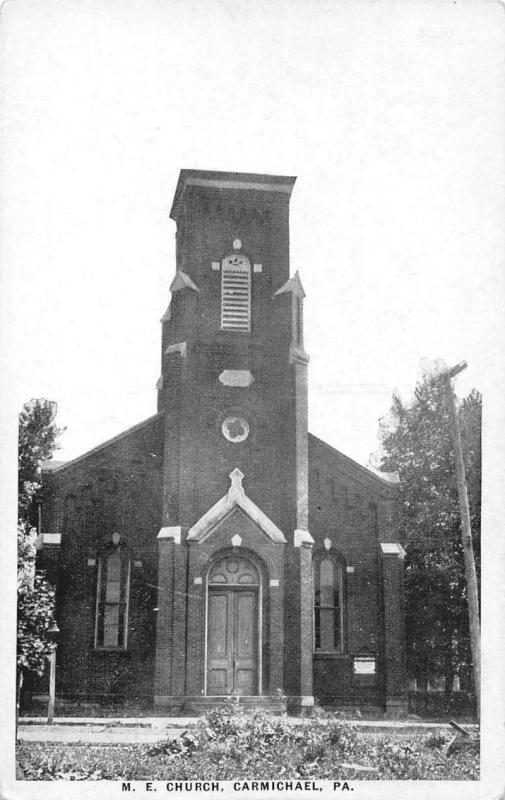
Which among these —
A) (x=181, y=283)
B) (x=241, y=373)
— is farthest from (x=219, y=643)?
(x=181, y=283)

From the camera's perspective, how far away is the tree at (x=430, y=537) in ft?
67.6

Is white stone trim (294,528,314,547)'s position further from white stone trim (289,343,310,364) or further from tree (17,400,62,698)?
tree (17,400,62,698)

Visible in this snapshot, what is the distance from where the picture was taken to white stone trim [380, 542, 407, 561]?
22.8 m

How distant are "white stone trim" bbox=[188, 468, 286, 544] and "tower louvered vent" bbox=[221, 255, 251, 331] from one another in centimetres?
372

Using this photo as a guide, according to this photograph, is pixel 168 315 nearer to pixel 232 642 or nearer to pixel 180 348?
pixel 180 348

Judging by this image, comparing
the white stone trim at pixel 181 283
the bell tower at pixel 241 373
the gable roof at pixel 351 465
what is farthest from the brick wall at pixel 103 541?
the gable roof at pixel 351 465

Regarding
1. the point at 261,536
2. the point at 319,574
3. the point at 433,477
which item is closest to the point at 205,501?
the point at 261,536

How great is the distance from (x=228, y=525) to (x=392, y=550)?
3974mm

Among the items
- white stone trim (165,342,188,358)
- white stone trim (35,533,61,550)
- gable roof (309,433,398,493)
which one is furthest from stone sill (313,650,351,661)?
white stone trim (165,342,188,358)

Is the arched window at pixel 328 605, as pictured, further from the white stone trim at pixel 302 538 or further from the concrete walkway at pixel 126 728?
the concrete walkway at pixel 126 728

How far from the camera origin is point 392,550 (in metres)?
22.8

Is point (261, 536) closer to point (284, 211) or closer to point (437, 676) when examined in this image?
point (437, 676)

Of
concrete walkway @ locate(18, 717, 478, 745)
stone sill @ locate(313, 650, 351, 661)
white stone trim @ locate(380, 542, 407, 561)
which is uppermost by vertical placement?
white stone trim @ locate(380, 542, 407, 561)

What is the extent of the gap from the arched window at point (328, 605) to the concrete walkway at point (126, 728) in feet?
6.56
